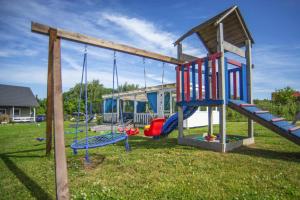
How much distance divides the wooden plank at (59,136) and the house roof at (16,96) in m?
33.9

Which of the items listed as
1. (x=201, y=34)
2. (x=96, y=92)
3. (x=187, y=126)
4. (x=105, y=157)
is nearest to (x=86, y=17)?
(x=201, y=34)

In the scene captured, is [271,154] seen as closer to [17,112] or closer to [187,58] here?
[187,58]

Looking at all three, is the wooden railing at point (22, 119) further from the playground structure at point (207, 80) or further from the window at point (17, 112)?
the playground structure at point (207, 80)

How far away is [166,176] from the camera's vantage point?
3832 millimetres

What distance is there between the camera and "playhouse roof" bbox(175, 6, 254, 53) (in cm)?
646

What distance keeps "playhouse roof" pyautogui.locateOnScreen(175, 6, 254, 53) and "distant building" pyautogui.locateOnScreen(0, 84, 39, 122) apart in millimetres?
32229

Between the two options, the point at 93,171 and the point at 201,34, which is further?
the point at 201,34

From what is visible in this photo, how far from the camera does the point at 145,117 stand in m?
15.5

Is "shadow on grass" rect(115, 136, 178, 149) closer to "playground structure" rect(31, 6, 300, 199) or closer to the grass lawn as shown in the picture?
"playground structure" rect(31, 6, 300, 199)

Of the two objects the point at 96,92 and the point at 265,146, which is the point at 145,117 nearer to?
the point at 265,146

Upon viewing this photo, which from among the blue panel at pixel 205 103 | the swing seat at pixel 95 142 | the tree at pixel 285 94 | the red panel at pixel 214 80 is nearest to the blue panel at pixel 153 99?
the blue panel at pixel 205 103

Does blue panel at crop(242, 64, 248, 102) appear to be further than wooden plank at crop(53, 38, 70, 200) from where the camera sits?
Yes

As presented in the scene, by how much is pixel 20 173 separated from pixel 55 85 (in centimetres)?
230

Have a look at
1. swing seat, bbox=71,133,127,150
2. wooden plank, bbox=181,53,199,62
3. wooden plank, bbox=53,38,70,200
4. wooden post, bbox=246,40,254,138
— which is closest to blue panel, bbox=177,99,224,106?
wooden plank, bbox=181,53,199,62
